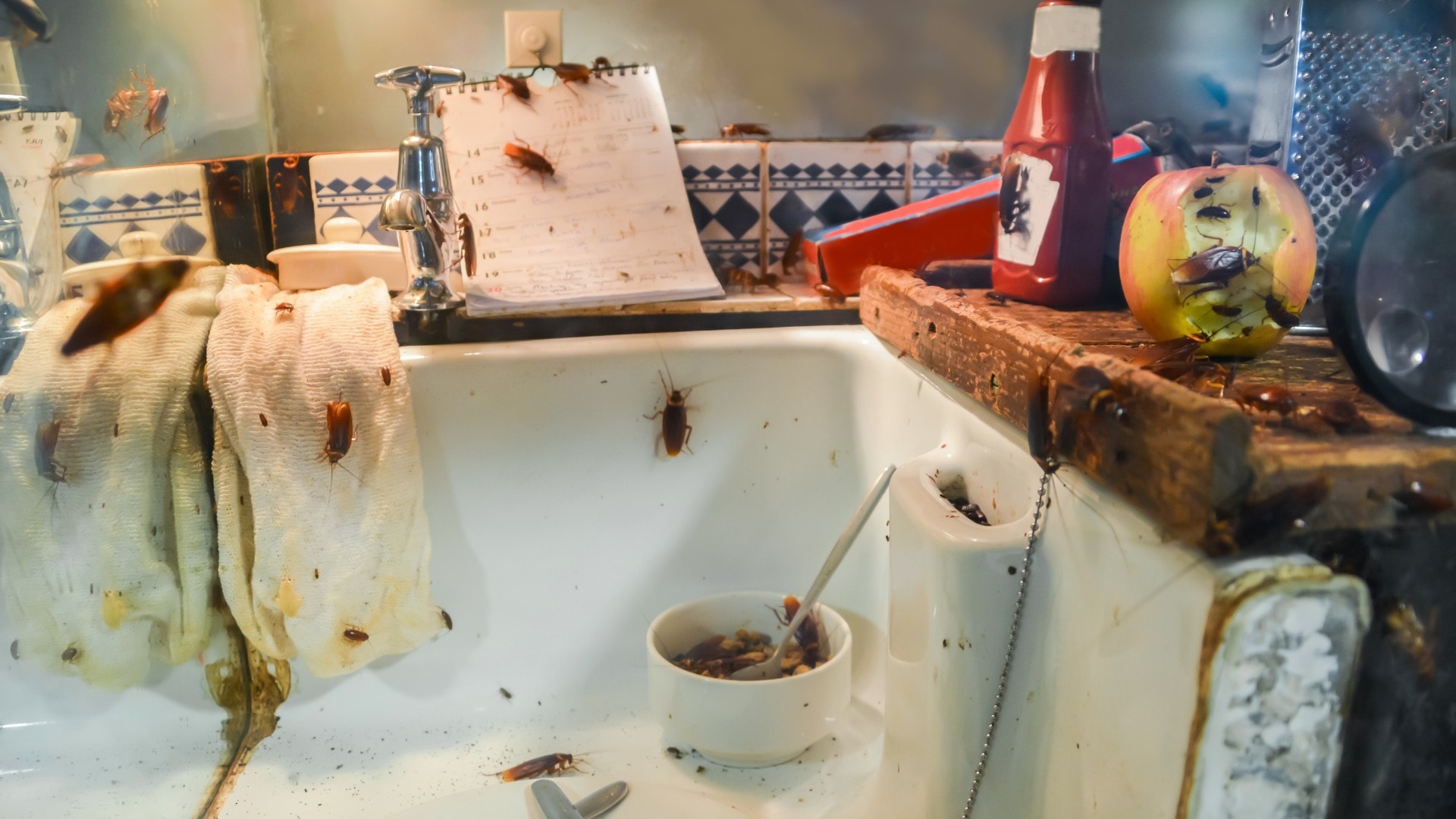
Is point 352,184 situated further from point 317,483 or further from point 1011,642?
point 1011,642

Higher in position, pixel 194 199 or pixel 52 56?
pixel 52 56

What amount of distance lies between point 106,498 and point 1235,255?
93 centimetres

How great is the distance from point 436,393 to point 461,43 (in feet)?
1.84

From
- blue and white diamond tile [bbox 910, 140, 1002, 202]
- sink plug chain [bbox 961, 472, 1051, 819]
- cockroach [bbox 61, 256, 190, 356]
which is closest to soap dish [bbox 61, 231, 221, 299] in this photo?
cockroach [bbox 61, 256, 190, 356]

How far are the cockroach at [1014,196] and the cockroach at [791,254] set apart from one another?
506 millimetres

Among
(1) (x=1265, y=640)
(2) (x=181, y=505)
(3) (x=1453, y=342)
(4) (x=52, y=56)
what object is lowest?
(2) (x=181, y=505)

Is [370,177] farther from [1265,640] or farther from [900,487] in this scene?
[1265,640]

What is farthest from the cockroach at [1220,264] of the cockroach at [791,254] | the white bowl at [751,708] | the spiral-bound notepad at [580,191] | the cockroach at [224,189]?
the cockroach at [224,189]

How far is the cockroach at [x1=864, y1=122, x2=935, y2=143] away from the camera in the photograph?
1268mm

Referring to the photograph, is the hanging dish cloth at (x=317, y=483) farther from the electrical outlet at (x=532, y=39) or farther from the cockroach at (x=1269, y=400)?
the cockroach at (x=1269, y=400)

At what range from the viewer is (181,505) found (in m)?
0.83

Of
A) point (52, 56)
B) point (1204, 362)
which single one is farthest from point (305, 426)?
point (1204, 362)

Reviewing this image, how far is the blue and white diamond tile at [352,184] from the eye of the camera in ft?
3.86

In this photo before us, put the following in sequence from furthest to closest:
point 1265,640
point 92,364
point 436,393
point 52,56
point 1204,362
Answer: point 436,393
point 92,364
point 52,56
point 1204,362
point 1265,640
